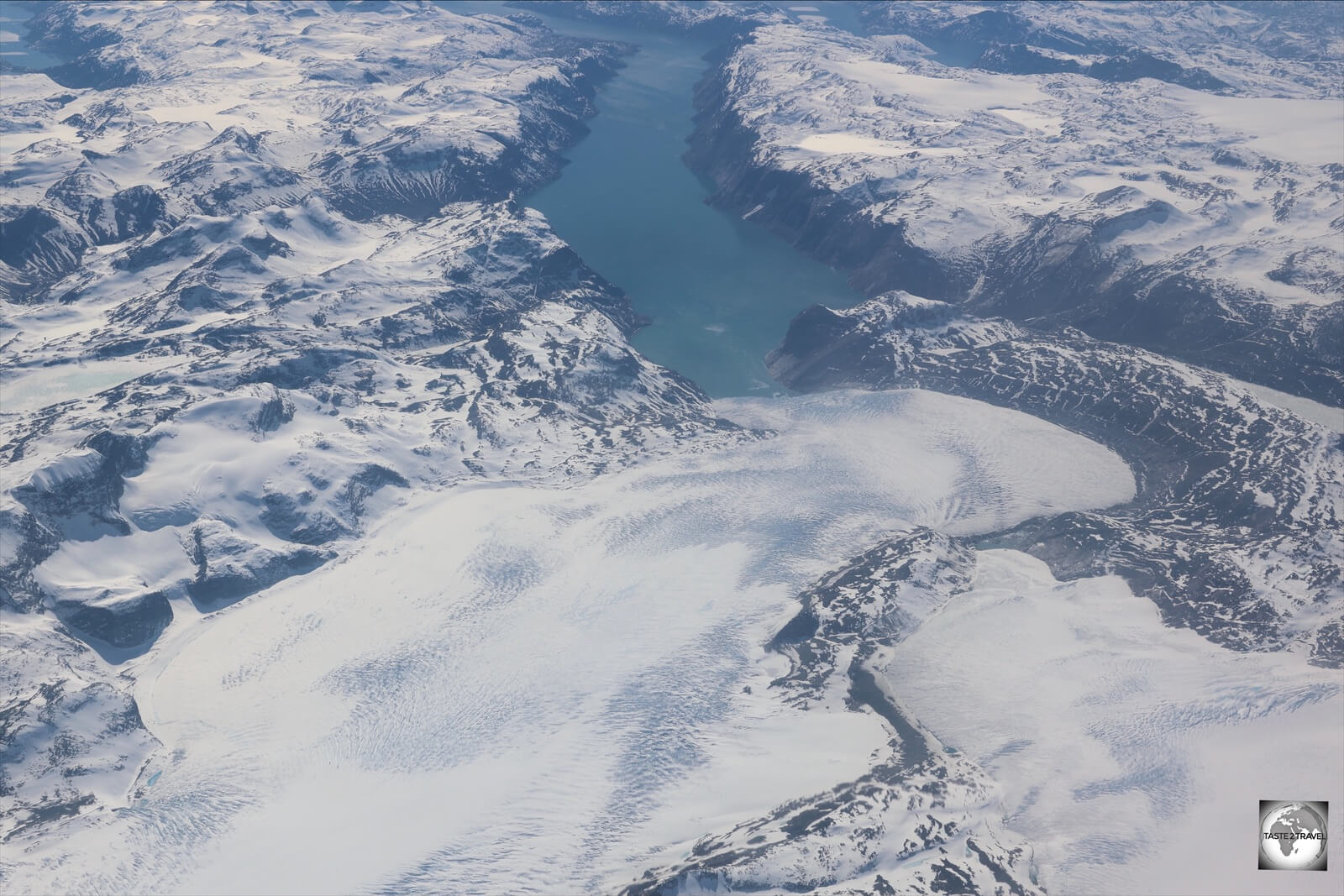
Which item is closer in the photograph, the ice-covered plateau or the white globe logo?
the white globe logo

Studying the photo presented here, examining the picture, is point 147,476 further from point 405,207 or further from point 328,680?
point 405,207

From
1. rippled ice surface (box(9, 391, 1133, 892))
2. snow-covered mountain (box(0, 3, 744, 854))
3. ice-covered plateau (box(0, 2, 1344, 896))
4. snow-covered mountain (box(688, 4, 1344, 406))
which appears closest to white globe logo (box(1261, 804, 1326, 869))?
ice-covered plateau (box(0, 2, 1344, 896))

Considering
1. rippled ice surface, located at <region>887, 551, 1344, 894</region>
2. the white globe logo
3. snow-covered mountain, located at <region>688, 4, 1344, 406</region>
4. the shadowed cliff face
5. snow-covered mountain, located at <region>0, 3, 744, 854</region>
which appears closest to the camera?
the white globe logo

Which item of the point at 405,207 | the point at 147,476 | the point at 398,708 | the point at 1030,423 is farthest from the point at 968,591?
the point at 405,207

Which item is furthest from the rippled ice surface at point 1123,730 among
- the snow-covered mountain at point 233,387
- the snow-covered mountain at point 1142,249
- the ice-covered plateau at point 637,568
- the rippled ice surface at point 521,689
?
the snow-covered mountain at point 1142,249

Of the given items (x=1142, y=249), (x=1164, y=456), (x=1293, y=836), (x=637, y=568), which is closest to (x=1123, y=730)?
(x=1293, y=836)

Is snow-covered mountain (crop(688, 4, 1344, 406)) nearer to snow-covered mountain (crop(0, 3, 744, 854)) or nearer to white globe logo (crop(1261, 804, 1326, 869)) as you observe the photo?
snow-covered mountain (crop(0, 3, 744, 854))

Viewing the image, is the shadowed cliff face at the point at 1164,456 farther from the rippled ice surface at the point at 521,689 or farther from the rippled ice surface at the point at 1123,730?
the rippled ice surface at the point at 521,689

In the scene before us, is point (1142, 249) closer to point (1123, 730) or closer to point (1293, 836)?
point (1123, 730)
